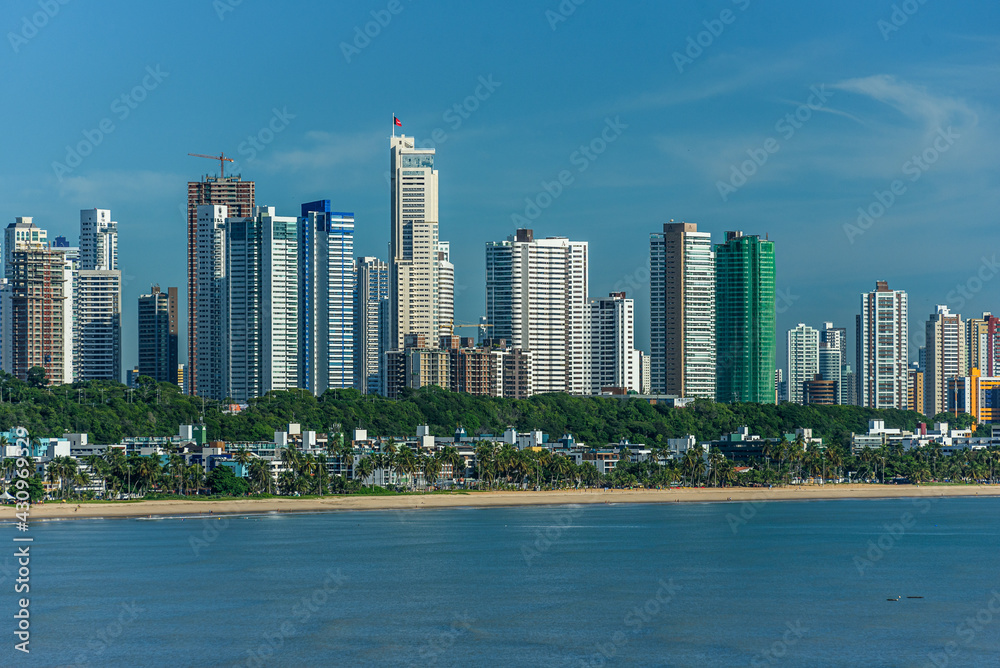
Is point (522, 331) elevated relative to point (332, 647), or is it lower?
elevated

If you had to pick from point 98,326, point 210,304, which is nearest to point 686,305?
point 210,304

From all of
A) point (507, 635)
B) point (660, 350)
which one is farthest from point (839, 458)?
point (507, 635)

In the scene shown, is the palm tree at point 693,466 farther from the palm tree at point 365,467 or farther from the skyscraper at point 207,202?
the skyscraper at point 207,202

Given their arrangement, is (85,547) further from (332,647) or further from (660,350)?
(660,350)

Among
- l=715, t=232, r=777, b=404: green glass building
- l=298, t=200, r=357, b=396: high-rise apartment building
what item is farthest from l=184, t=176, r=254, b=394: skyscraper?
l=715, t=232, r=777, b=404: green glass building

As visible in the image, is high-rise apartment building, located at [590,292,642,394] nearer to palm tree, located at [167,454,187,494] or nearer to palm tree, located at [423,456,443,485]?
palm tree, located at [423,456,443,485]

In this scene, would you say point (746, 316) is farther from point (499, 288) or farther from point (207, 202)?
point (207, 202)
